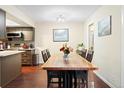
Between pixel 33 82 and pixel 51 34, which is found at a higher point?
pixel 51 34

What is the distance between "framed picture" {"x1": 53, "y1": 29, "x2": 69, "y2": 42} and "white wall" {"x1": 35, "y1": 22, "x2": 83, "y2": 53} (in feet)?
0.51

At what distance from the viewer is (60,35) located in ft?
29.2

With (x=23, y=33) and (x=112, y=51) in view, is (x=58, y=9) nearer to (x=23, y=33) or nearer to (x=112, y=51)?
(x=112, y=51)

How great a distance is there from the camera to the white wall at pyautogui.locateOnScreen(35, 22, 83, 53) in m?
8.87

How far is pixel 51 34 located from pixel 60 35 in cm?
47

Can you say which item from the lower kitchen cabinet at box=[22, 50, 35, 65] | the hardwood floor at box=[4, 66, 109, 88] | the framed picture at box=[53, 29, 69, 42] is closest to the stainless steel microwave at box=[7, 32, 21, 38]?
the lower kitchen cabinet at box=[22, 50, 35, 65]

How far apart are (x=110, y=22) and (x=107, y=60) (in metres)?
1.01

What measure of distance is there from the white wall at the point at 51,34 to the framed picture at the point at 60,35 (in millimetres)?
155

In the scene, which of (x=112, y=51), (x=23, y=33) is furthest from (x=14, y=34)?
(x=112, y=51)

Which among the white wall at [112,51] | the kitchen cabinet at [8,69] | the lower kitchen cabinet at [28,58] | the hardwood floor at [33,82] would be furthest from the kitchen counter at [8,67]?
the white wall at [112,51]

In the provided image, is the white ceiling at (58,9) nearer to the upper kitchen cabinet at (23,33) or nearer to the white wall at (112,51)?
the white wall at (112,51)

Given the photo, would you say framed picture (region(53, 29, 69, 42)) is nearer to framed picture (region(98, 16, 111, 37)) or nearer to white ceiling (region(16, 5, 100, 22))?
white ceiling (region(16, 5, 100, 22))

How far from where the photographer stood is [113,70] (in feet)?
13.3

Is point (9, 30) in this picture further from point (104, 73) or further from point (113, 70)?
point (113, 70)
